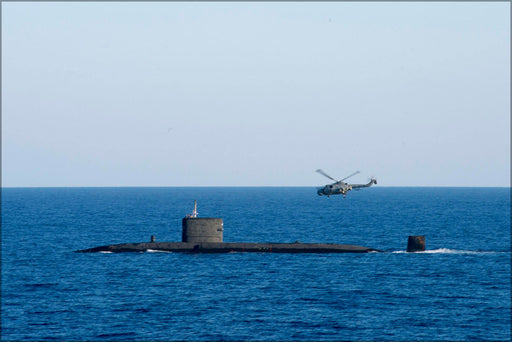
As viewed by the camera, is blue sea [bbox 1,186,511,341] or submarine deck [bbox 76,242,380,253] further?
submarine deck [bbox 76,242,380,253]

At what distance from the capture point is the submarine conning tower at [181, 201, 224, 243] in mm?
72812

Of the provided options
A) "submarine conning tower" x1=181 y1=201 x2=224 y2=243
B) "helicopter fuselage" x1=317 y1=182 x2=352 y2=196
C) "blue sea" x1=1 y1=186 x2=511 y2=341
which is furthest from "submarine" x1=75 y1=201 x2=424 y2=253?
"helicopter fuselage" x1=317 y1=182 x2=352 y2=196

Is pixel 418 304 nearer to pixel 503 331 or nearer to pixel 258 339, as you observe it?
pixel 503 331

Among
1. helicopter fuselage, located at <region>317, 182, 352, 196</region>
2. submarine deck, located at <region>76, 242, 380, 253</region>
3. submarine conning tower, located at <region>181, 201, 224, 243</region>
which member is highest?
helicopter fuselage, located at <region>317, 182, 352, 196</region>

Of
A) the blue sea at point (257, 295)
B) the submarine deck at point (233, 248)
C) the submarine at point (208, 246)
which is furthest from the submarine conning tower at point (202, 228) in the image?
the blue sea at point (257, 295)

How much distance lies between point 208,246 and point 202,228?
2.56 meters

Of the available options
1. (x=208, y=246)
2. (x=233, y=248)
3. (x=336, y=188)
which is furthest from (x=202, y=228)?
(x=336, y=188)

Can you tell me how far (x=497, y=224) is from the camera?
436 ft

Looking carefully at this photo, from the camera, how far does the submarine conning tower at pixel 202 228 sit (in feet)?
239

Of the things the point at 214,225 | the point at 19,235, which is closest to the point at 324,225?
the point at 19,235

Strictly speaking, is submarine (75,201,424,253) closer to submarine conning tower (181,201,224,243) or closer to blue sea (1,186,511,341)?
submarine conning tower (181,201,224,243)

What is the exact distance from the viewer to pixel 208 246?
7444 cm

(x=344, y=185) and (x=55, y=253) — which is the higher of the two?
(x=344, y=185)

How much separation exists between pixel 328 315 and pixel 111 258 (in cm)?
3321
